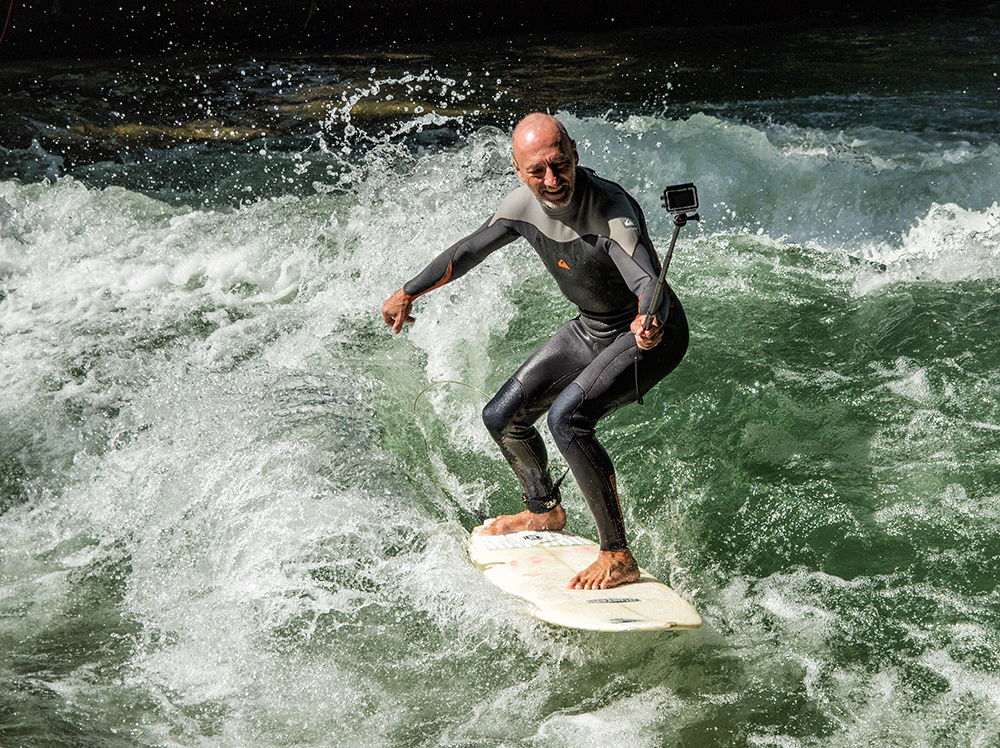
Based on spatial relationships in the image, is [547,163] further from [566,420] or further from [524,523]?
[524,523]

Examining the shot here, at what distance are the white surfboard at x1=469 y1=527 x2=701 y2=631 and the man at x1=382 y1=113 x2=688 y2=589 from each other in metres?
0.10

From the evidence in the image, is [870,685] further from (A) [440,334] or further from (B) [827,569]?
(A) [440,334]

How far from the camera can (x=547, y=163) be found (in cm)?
326

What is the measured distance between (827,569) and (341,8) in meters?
12.8

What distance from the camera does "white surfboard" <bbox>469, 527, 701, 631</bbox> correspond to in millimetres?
3418

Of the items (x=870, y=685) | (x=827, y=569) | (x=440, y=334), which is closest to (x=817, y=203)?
(x=440, y=334)

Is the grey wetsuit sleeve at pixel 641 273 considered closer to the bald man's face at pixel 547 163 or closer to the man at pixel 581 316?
the man at pixel 581 316

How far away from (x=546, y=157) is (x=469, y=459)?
7.65ft

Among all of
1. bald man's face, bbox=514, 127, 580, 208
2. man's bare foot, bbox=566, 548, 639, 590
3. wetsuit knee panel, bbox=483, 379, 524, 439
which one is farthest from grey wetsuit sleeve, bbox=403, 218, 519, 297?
man's bare foot, bbox=566, 548, 639, 590

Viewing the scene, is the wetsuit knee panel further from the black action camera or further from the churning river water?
the black action camera

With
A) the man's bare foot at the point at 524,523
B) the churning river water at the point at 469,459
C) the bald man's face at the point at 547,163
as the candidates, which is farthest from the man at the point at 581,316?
the churning river water at the point at 469,459

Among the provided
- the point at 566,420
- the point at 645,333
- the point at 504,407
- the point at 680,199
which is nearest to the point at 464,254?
the point at 504,407

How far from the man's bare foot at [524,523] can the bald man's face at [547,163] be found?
1.60 meters

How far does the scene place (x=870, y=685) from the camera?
3441 millimetres
